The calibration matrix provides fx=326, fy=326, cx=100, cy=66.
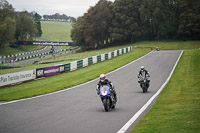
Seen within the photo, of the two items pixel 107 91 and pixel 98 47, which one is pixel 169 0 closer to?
pixel 98 47

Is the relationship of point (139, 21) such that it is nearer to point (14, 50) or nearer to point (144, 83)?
point (14, 50)

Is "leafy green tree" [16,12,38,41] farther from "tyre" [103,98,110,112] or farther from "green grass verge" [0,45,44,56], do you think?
"tyre" [103,98,110,112]

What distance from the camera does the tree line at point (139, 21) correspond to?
9250 cm

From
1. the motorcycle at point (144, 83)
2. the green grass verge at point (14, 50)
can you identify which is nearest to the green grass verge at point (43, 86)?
the motorcycle at point (144, 83)

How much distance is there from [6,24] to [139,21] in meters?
41.0

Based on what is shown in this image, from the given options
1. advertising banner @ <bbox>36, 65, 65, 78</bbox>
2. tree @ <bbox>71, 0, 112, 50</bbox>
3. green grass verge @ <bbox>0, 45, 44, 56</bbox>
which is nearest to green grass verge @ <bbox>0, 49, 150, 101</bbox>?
advertising banner @ <bbox>36, 65, 65, 78</bbox>

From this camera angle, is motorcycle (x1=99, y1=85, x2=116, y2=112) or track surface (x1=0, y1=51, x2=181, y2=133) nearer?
track surface (x1=0, y1=51, x2=181, y2=133)

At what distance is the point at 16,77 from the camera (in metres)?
29.9

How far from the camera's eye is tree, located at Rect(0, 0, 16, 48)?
97.4 metres

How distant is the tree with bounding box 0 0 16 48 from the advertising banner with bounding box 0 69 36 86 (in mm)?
68318

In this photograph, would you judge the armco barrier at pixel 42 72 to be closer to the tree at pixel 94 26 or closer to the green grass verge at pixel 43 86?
the green grass verge at pixel 43 86

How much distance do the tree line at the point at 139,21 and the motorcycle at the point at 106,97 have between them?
260 ft

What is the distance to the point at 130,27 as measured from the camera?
9594 centimetres

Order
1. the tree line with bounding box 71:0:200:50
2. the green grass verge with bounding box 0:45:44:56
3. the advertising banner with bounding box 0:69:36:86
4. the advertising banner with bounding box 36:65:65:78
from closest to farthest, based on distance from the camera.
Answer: the advertising banner with bounding box 0:69:36:86 < the advertising banner with bounding box 36:65:65:78 < the tree line with bounding box 71:0:200:50 < the green grass verge with bounding box 0:45:44:56
